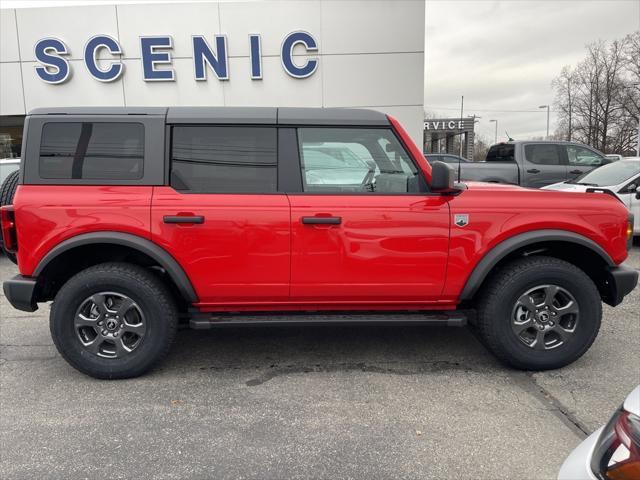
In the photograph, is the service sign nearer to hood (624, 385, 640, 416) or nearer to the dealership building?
the dealership building

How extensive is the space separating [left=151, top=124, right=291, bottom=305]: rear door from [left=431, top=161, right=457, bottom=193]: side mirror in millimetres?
1035

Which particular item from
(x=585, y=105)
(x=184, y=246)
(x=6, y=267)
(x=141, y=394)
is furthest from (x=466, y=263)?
(x=585, y=105)

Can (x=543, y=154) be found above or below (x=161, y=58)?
below

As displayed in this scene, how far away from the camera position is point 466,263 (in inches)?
127

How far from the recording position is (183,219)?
10.1ft

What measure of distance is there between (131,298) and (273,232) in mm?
1112

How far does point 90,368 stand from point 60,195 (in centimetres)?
124

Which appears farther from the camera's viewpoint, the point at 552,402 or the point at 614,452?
the point at 552,402

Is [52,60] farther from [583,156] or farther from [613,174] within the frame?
[613,174]

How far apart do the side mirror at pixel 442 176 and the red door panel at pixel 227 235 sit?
40.9 inches

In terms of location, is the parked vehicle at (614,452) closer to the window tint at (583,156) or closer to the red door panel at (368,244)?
the red door panel at (368,244)

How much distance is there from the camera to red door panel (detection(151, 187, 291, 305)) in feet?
10.2

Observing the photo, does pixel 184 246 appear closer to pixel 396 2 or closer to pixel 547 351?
pixel 547 351

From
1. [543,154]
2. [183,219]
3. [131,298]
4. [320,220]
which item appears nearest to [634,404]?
[320,220]
